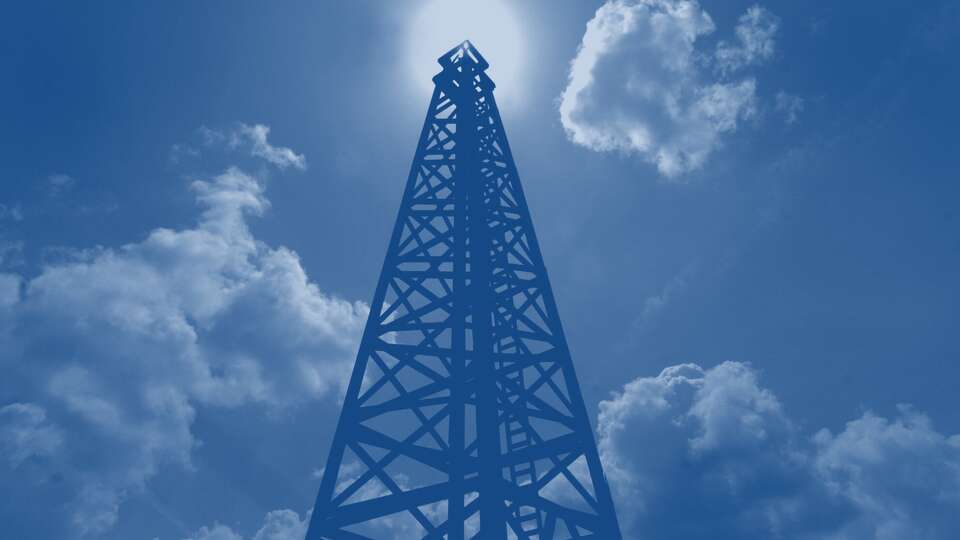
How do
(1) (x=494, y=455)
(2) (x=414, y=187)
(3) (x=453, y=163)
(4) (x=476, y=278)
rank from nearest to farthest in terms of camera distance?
(1) (x=494, y=455) → (4) (x=476, y=278) → (2) (x=414, y=187) → (3) (x=453, y=163)

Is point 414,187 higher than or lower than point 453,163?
lower

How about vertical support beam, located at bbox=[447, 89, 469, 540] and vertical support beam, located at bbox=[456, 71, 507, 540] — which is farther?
vertical support beam, located at bbox=[447, 89, 469, 540]

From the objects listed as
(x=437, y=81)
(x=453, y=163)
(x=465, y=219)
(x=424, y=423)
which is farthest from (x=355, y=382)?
(x=437, y=81)

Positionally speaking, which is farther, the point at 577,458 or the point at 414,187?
the point at 414,187

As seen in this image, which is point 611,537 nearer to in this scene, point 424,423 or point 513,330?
point 424,423

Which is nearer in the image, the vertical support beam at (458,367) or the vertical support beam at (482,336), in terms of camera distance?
the vertical support beam at (482,336)

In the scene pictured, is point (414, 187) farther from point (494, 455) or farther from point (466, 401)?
point (494, 455)

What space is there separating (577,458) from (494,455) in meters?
1.52

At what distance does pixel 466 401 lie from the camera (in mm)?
8570

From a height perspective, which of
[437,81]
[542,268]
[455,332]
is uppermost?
[437,81]

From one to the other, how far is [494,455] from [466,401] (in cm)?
104

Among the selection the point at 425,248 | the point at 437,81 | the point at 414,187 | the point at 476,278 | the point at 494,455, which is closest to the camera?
the point at 494,455

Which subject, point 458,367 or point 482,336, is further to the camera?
point 458,367

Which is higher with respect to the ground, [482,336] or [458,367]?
[482,336]
